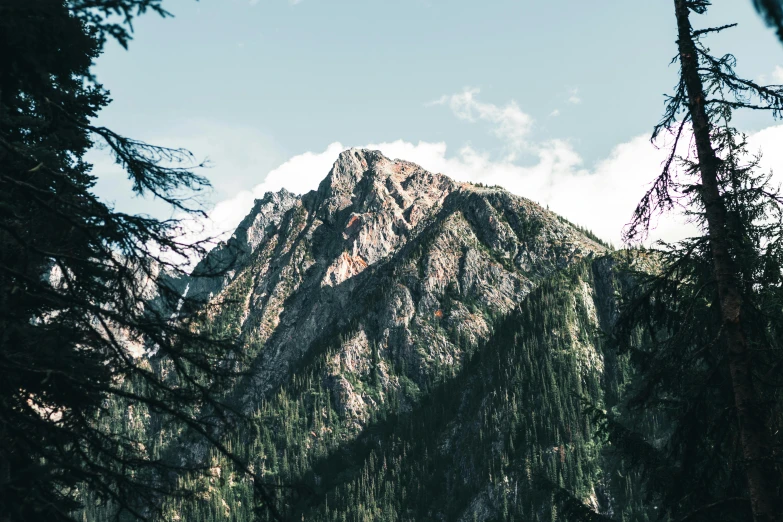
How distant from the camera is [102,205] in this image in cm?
784

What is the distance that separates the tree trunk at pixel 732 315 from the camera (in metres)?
8.16

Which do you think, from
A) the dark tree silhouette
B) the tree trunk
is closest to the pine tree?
the tree trunk

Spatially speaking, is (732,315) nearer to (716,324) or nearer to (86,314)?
(716,324)

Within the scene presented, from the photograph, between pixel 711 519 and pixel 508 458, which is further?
pixel 508 458

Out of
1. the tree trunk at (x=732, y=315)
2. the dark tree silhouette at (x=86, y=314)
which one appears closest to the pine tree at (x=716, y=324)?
the tree trunk at (x=732, y=315)

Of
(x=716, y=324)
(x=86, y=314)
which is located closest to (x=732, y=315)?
(x=716, y=324)

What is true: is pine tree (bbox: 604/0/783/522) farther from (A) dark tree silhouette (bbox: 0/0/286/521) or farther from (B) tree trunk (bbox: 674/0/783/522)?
(A) dark tree silhouette (bbox: 0/0/286/521)

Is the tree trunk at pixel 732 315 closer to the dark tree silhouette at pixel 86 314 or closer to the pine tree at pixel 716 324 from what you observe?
the pine tree at pixel 716 324

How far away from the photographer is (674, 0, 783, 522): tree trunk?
8.16 meters

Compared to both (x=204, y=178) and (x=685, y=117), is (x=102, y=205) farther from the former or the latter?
(x=685, y=117)

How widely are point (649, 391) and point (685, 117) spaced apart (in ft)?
15.9

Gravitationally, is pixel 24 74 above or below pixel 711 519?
above

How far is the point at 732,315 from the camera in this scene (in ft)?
28.8

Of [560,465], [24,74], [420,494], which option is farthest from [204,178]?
[420,494]
